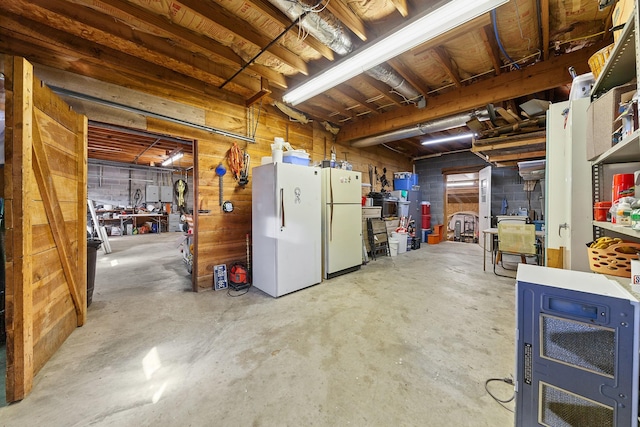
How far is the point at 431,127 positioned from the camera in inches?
176

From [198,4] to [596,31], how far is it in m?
3.86

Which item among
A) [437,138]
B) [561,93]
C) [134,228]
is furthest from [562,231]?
[134,228]

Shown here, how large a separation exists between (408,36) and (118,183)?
1143 centimetres

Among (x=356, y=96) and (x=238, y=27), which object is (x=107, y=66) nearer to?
(x=238, y=27)

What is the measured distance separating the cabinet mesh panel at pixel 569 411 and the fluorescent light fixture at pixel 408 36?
2296mm

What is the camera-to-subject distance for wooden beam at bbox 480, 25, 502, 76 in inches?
93.7

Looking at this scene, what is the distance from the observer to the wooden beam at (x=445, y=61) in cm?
270

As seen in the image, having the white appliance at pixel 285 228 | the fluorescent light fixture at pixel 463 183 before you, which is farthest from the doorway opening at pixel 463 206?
the white appliance at pixel 285 228

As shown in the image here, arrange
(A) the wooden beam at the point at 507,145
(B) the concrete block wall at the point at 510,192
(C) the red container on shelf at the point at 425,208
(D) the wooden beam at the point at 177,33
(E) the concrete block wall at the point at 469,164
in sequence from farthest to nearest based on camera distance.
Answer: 1. (C) the red container on shelf at the point at 425,208
2. (E) the concrete block wall at the point at 469,164
3. (B) the concrete block wall at the point at 510,192
4. (A) the wooden beam at the point at 507,145
5. (D) the wooden beam at the point at 177,33

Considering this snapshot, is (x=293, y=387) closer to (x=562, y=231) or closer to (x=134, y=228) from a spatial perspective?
(x=562, y=231)

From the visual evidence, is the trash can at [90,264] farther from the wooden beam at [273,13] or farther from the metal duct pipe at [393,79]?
the metal duct pipe at [393,79]

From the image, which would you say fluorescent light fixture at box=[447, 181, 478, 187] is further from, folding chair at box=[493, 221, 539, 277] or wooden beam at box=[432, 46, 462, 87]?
wooden beam at box=[432, 46, 462, 87]

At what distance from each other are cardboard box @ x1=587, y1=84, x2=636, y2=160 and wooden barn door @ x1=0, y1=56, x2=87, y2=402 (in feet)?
11.2

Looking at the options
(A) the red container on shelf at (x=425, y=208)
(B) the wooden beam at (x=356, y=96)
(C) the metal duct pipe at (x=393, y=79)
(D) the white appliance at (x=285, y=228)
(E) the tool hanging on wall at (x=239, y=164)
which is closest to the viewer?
(C) the metal duct pipe at (x=393, y=79)
